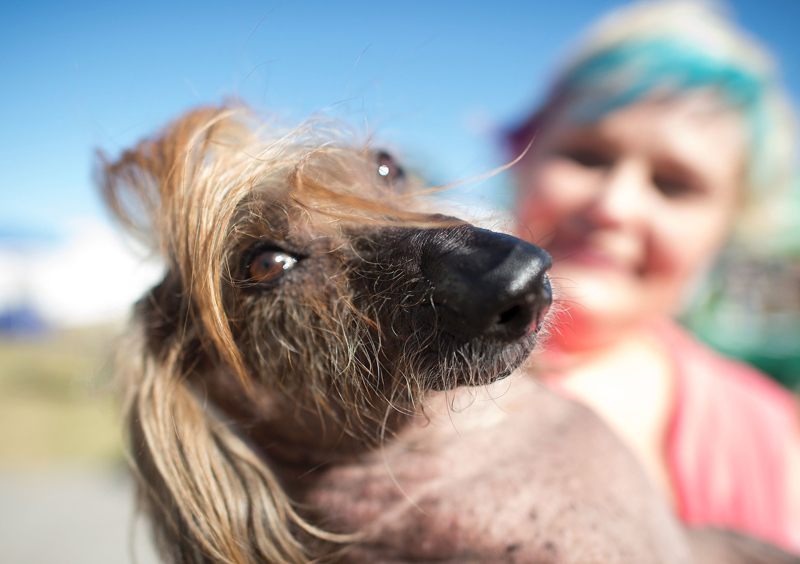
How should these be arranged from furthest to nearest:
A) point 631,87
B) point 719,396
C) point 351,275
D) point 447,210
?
point 719,396, point 631,87, point 447,210, point 351,275

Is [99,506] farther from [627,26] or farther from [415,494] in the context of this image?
[627,26]

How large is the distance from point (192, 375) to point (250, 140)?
1.63 feet

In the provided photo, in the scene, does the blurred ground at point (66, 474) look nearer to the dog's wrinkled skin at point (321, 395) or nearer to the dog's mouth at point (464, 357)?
the dog's wrinkled skin at point (321, 395)

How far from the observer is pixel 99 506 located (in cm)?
305

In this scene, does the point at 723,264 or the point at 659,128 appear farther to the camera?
the point at 723,264

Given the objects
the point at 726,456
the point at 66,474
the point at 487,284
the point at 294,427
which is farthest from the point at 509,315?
the point at 66,474

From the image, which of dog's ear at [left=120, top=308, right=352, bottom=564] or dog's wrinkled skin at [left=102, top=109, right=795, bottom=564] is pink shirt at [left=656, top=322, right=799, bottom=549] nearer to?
dog's wrinkled skin at [left=102, top=109, right=795, bottom=564]

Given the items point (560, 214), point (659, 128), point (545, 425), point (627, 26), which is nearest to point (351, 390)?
point (545, 425)

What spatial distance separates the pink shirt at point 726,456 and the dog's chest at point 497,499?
768mm

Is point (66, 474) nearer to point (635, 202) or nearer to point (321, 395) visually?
point (321, 395)

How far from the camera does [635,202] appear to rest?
5.31 feet

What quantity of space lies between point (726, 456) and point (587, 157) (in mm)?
1209

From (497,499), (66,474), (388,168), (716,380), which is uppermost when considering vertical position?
(388,168)

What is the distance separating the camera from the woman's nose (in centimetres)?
160
